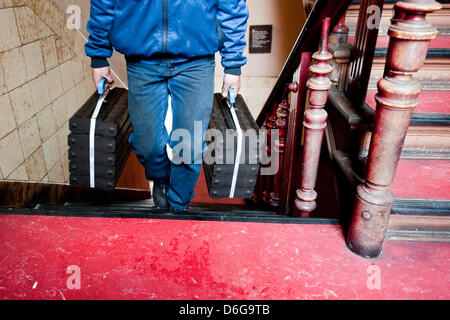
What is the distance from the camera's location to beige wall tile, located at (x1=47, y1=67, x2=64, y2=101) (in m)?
2.39

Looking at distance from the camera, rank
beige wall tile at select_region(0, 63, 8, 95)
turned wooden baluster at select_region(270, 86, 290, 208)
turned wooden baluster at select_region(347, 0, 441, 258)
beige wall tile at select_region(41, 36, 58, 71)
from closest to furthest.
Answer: turned wooden baluster at select_region(347, 0, 441, 258)
beige wall tile at select_region(0, 63, 8, 95)
turned wooden baluster at select_region(270, 86, 290, 208)
beige wall tile at select_region(41, 36, 58, 71)

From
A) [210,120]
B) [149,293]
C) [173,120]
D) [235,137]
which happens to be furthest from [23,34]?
[149,293]

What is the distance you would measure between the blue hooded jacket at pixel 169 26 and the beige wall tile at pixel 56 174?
1.19 metres

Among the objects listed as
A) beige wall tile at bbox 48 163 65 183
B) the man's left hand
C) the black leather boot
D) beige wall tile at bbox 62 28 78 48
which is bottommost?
beige wall tile at bbox 48 163 65 183

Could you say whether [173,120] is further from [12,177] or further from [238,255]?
[12,177]

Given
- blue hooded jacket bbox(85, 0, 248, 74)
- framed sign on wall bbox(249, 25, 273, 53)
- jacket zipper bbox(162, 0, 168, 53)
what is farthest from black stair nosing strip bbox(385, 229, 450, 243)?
framed sign on wall bbox(249, 25, 273, 53)

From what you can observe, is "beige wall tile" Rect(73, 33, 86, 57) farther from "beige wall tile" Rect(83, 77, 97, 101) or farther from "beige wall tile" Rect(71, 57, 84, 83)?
"beige wall tile" Rect(83, 77, 97, 101)

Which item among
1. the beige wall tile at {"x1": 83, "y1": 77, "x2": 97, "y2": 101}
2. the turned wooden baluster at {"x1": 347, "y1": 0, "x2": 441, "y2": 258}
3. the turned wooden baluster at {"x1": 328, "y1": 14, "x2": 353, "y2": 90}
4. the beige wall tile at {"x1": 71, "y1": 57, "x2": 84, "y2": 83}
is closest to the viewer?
the turned wooden baluster at {"x1": 347, "y1": 0, "x2": 441, "y2": 258}

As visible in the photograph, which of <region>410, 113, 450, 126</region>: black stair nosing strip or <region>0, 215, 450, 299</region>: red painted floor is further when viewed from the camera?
<region>410, 113, 450, 126</region>: black stair nosing strip

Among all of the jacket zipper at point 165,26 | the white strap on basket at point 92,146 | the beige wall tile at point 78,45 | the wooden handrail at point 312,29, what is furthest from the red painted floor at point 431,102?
the beige wall tile at point 78,45

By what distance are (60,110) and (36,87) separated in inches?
15.3

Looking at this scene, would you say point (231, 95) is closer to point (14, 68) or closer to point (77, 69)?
point (14, 68)

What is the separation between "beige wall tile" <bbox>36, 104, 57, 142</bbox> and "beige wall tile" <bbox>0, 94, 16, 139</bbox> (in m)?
0.32

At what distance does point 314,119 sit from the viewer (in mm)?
1433
